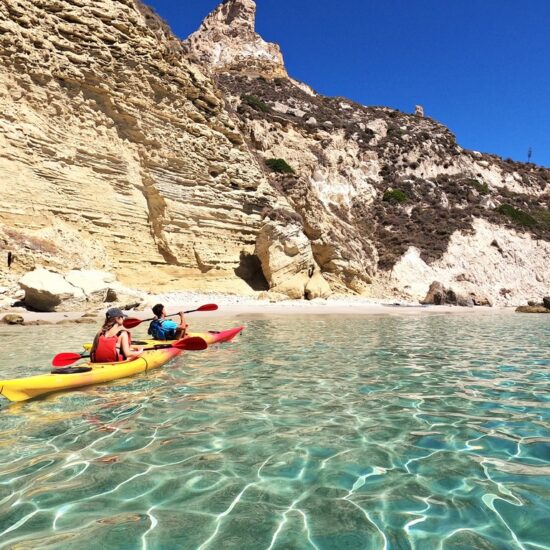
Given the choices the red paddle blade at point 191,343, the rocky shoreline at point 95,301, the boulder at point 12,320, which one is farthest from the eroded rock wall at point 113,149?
the red paddle blade at point 191,343

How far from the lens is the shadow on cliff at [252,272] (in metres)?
23.9

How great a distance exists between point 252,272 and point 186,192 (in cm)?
572

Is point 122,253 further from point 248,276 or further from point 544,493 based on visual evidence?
point 544,493

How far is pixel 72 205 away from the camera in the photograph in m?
18.8

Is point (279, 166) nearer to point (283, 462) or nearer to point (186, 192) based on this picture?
point (186, 192)

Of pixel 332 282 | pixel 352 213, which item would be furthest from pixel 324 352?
pixel 352 213

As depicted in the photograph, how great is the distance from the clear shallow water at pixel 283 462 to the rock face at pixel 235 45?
170ft

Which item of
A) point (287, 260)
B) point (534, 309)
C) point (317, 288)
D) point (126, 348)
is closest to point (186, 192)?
point (287, 260)

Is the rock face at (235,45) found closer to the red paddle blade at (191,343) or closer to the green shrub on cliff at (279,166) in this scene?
the green shrub on cliff at (279,166)

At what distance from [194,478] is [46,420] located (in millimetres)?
2212

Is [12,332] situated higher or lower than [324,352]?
lower

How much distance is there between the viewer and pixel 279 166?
3125 centimetres

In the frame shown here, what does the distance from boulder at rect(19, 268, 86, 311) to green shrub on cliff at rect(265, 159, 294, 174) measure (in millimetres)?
18919

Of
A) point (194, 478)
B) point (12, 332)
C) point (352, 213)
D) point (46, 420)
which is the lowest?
point (12, 332)
